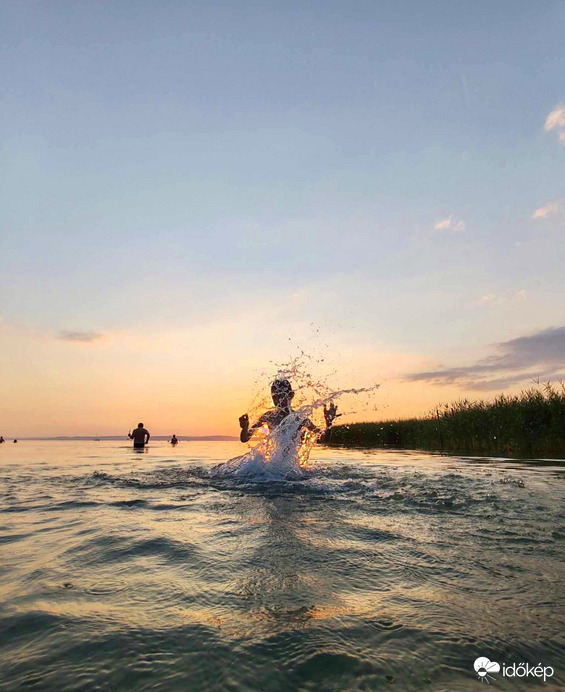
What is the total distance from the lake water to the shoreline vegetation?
1860cm

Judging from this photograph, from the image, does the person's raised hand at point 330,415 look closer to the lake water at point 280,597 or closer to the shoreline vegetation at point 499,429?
the lake water at point 280,597

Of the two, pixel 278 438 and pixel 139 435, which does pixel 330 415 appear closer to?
pixel 278 438

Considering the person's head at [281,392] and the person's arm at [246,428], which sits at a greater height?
the person's head at [281,392]

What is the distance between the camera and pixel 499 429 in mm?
25000

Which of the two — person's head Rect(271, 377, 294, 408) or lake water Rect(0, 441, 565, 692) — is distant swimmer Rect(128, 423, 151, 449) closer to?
person's head Rect(271, 377, 294, 408)

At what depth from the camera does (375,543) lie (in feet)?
14.4

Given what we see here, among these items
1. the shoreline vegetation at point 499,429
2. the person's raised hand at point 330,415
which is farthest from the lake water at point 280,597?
the shoreline vegetation at point 499,429

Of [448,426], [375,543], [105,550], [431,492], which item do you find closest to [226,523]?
[105,550]

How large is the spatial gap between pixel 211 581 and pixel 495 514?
445cm

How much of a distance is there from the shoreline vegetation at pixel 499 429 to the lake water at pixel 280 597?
1860cm

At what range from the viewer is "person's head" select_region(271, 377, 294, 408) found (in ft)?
40.5

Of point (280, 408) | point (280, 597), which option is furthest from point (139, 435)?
point (280, 597)

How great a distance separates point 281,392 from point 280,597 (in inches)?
371

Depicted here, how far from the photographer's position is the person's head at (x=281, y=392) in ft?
40.5
